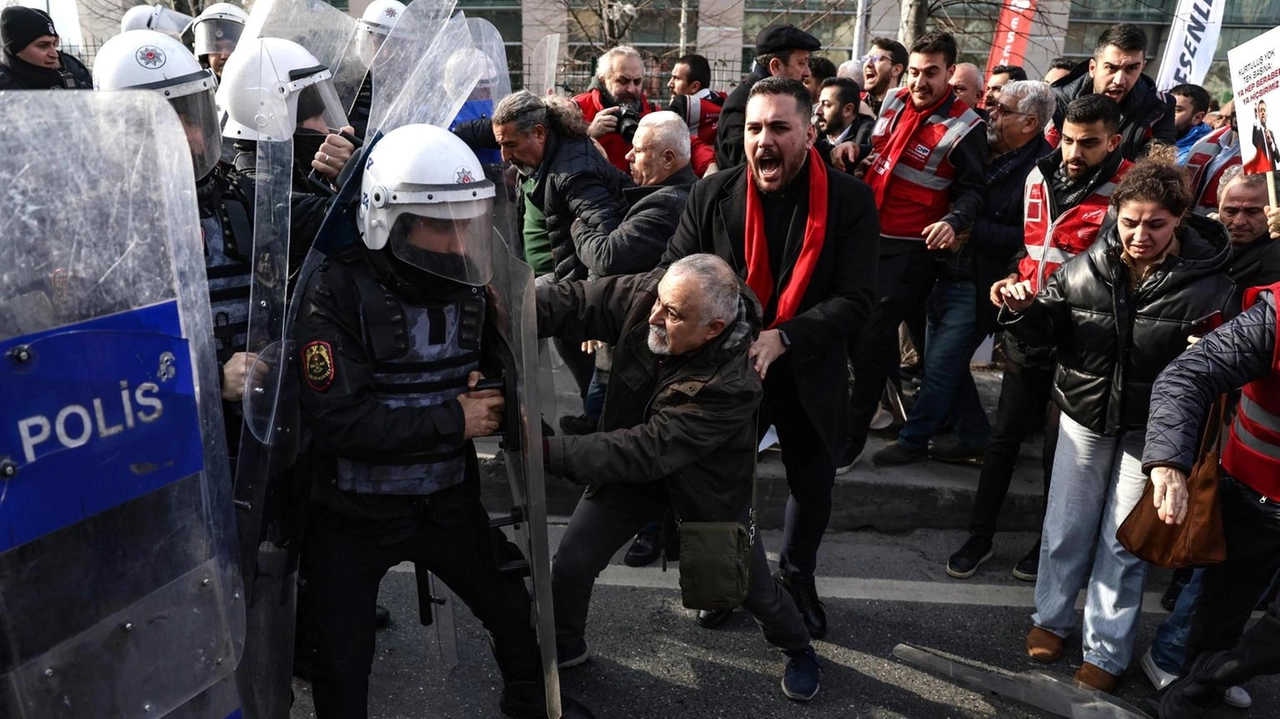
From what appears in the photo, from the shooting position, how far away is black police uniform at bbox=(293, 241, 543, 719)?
7.76 feet

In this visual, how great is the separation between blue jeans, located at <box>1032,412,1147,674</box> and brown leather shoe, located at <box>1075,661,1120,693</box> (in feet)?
0.05

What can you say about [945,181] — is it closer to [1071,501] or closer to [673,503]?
[1071,501]

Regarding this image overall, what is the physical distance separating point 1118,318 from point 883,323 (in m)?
1.39

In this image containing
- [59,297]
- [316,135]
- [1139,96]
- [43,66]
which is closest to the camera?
[59,297]

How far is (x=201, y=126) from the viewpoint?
2.82 m

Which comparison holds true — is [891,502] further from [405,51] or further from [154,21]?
[154,21]

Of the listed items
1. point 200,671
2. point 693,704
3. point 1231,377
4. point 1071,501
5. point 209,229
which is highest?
point 209,229

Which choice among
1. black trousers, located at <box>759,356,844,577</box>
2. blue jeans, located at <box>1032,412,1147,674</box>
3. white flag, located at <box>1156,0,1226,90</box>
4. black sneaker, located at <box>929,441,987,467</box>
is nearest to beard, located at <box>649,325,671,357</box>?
black trousers, located at <box>759,356,844,577</box>

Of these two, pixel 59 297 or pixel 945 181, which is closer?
pixel 59 297

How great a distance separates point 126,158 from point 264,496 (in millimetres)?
923

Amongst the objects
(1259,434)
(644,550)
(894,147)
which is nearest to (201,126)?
(644,550)

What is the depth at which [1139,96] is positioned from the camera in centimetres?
500

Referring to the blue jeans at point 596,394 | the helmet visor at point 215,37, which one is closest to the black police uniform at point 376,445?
the blue jeans at point 596,394

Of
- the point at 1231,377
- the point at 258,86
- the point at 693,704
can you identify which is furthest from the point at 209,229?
the point at 1231,377
